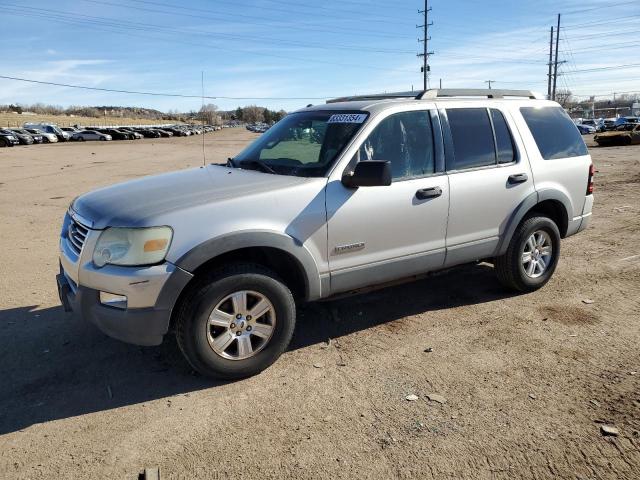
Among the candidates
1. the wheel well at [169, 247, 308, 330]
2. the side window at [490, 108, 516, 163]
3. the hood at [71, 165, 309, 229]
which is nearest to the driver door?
the wheel well at [169, 247, 308, 330]

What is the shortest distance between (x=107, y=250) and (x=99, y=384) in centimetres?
99

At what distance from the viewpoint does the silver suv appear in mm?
3369

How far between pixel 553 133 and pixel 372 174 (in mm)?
2662

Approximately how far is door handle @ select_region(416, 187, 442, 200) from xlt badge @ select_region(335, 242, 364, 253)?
65 centimetres

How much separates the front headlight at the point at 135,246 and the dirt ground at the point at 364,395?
93 centimetres

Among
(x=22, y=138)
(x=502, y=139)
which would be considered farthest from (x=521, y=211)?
(x=22, y=138)

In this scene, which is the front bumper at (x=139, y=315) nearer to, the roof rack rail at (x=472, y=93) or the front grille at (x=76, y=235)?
the front grille at (x=76, y=235)

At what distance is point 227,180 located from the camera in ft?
13.1

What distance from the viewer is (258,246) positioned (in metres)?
3.59

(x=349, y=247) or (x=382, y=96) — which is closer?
(x=349, y=247)

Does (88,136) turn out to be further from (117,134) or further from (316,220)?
(316,220)

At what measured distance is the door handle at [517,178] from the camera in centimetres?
486

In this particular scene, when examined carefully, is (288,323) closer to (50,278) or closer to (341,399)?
(341,399)

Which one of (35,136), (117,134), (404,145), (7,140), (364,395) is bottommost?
(364,395)
